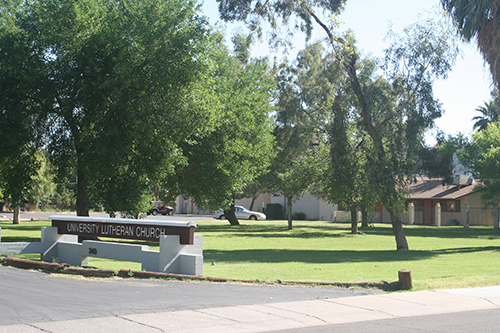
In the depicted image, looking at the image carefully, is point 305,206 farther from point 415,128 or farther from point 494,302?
point 494,302

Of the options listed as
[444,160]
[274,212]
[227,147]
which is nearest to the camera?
[227,147]

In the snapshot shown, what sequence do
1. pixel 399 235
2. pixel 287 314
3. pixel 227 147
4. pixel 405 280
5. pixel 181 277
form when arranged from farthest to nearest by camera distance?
pixel 227 147, pixel 399 235, pixel 181 277, pixel 405 280, pixel 287 314

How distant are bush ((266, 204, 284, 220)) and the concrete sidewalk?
54.8 meters

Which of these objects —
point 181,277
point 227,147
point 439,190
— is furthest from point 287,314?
point 439,190

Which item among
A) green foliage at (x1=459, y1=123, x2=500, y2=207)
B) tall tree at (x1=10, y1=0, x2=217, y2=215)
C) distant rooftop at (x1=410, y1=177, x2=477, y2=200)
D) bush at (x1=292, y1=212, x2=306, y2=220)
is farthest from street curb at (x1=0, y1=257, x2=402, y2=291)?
bush at (x1=292, y1=212, x2=306, y2=220)

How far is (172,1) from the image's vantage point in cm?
2141

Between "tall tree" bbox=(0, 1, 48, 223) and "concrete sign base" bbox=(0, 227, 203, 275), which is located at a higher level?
"tall tree" bbox=(0, 1, 48, 223)

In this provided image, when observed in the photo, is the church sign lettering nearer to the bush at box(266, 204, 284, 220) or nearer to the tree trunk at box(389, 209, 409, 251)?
the tree trunk at box(389, 209, 409, 251)

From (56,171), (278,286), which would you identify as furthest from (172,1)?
(278,286)

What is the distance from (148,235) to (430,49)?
1631 cm

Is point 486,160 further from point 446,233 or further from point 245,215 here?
point 245,215

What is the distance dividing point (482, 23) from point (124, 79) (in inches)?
575

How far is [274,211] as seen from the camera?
65375 mm

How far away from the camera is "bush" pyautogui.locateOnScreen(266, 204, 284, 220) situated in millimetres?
65250
